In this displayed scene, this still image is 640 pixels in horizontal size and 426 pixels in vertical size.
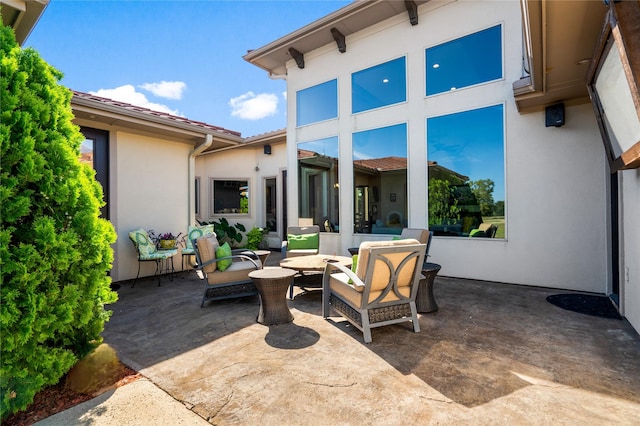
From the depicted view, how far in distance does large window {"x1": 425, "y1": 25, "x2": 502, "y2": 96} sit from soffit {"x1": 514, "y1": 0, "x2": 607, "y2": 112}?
1274mm

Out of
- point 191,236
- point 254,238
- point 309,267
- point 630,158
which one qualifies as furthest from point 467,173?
point 254,238

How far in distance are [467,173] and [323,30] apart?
4714mm

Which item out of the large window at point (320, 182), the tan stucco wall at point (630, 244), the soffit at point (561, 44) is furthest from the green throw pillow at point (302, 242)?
the tan stucco wall at point (630, 244)

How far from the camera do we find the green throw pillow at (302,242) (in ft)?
21.7

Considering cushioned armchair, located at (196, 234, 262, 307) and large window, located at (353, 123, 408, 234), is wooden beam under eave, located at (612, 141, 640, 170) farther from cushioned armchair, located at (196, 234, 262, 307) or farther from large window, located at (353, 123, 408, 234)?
cushioned armchair, located at (196, 234, 262, 307)

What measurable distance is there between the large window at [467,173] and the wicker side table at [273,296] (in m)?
3.89

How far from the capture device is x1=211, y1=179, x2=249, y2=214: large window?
11047mm

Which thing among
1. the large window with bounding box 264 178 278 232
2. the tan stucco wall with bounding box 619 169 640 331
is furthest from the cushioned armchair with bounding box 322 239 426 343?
the large window with bounding box 264 178 278 232

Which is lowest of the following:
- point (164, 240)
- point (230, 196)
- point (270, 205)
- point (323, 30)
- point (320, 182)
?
point (164, 240)

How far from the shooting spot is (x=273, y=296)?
376cm

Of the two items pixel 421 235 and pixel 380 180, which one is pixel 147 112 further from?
pixel 421 235

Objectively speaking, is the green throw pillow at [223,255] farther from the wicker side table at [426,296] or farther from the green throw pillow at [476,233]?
the green throw pillow at [476,233]

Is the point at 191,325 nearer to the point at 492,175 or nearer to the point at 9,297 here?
the point at 9,297

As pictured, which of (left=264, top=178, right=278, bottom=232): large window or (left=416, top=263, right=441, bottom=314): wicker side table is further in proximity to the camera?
(left=264, top=178, right=278, bottom=232): large window
